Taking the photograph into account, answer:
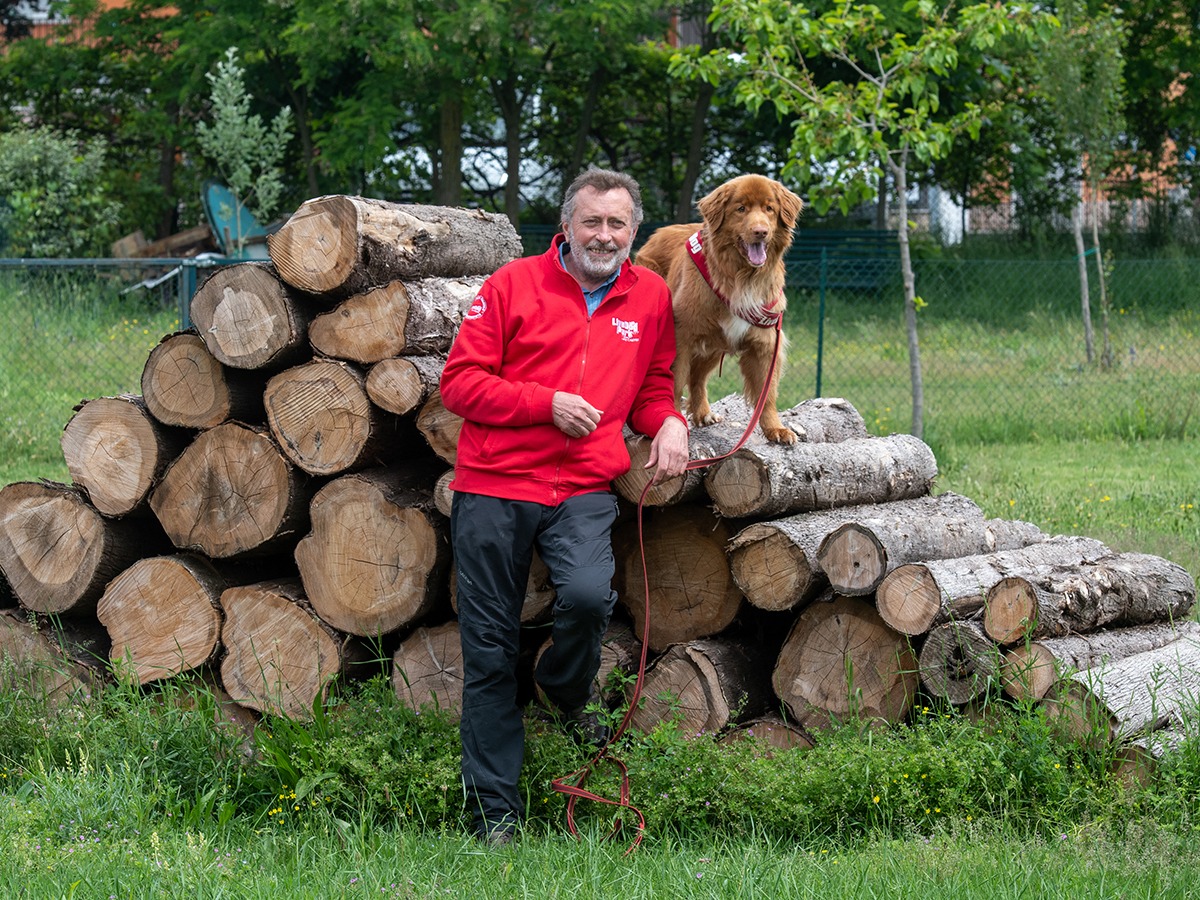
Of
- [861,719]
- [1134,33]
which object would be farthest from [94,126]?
[861,719]

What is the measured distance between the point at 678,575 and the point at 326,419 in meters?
1.40

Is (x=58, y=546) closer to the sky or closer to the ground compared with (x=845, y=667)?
closer to the sky

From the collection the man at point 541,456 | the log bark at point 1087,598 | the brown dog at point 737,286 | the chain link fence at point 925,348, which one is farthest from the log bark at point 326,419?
the chain link fence at point 925,348

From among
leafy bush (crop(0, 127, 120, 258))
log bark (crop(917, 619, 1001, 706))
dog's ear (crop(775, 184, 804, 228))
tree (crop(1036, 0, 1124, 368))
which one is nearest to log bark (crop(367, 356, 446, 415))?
dog's ear (crop(775, 184, 804, 228))

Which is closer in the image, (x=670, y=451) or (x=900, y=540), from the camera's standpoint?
(x=670, y=451)

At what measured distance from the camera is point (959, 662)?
403cm

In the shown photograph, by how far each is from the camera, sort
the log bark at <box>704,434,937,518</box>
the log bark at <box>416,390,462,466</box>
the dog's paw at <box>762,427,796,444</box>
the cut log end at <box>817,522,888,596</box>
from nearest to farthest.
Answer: the cut log end at <box>817,522,888,596</box> < the log bark at <box>704,434,937,518</box> < the log bark at <box>416,390,462,466</box> < the dog's paw at <box>762,427,796,444</box>

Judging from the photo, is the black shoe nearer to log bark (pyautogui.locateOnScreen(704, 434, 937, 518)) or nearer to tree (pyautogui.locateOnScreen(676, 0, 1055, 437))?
log bark (pyautogui.locateOnScreen(704, 434, 937, 518))

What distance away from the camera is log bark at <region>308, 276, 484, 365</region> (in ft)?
14.5

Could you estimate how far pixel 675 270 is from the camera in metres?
4.90

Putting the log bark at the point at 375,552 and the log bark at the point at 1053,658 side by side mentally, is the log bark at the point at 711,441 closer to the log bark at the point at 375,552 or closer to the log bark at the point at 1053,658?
the log bark at the point at 375,552

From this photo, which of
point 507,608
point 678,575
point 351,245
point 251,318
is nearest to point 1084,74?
point 678,575

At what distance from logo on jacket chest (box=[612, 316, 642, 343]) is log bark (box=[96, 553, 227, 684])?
6.29 feet

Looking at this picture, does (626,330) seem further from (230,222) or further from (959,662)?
(230,222)
